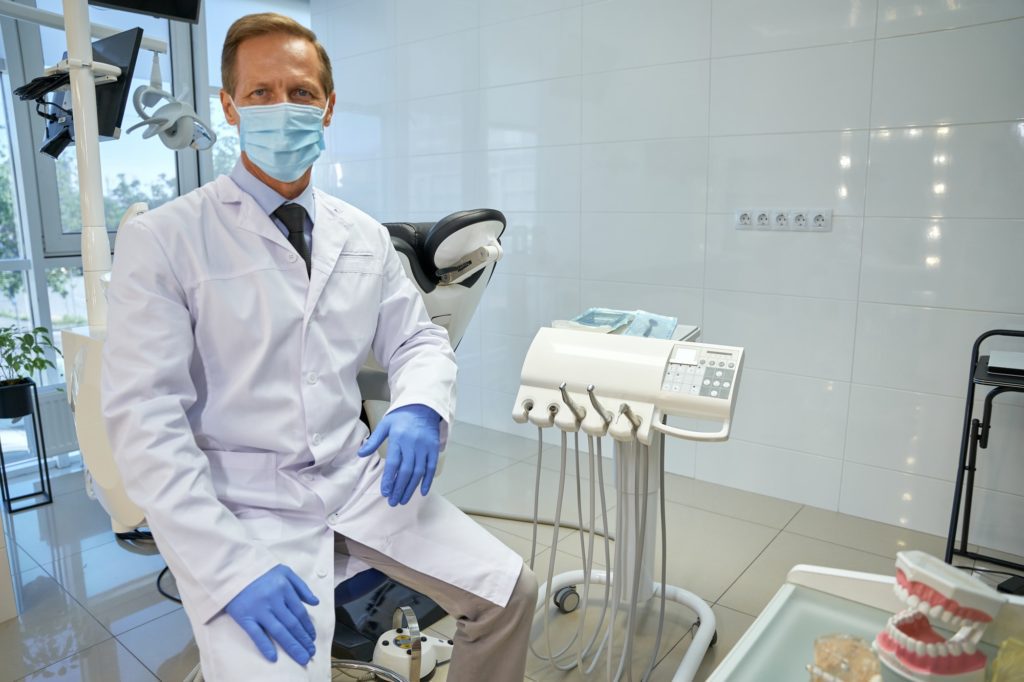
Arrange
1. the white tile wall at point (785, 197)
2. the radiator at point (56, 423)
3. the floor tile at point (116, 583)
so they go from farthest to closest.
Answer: the radiator at point (56, 423)
the white tile wall at point (785, 197)
the floor tile at point (116, 583)

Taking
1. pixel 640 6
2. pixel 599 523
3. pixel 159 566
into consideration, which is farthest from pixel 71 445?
pixel 640 6

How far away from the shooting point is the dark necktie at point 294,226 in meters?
1.44

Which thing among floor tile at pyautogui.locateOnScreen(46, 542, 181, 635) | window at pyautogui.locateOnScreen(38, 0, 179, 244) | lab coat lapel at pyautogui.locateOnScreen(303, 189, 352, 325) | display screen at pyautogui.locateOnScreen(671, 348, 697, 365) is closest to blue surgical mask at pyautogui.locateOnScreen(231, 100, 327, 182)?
lab coat lapel at pyautogui.locateOnScreen(303, 189, 352, 325)

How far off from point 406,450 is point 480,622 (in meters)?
0.35

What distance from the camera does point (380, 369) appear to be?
74.4 inches

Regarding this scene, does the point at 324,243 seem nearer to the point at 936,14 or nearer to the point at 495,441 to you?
the point at 936,14

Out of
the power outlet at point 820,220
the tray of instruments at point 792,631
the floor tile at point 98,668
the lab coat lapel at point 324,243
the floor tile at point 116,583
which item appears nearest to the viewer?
the tray of instruments at point 792,631

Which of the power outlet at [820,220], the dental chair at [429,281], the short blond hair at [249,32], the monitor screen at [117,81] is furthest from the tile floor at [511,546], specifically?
the monitor screen at [117,81]

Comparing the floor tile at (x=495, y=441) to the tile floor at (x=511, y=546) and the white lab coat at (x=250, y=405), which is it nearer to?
the tile floor at (x=511, y=546)

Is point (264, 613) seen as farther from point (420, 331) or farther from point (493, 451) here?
point (493, 451)

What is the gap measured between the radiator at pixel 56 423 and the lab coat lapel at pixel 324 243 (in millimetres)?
2569

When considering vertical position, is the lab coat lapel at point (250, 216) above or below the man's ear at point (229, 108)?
below

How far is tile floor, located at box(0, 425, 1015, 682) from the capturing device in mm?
1896

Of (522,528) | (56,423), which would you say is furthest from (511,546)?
(56,423)
